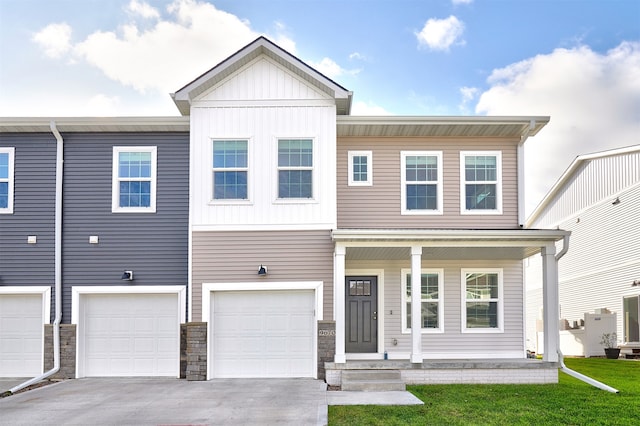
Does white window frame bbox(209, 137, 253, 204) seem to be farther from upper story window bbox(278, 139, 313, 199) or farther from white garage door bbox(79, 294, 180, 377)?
white garage door bbox(79, 294, 180, 377)

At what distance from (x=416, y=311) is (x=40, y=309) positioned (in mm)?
8122

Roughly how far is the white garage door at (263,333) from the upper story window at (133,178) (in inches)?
103

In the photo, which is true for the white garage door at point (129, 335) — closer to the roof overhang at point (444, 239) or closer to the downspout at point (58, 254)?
the downspout at point (58, 254)

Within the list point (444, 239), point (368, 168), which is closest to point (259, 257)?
point (368, 168)

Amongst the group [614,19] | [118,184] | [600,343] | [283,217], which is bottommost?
[600,343]

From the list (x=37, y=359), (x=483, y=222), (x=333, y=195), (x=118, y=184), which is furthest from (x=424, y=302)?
(x=37, y=359)

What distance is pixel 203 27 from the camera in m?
14.9

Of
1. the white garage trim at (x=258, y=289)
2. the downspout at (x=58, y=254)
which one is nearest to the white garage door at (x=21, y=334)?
the downspout at (x=58, y=254)

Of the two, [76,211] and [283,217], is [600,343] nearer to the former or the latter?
[283,217]

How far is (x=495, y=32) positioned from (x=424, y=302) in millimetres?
7984

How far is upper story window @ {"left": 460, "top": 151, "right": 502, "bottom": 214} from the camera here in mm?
12562

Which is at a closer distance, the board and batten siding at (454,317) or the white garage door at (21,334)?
the white garage door at (21,334)

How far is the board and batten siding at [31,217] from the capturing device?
12.1m

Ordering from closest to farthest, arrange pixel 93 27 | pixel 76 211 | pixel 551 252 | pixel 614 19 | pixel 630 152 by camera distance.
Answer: pixel 551 252 < pixel 76 211 < pixel 93 27 < pixel 614 19 < pixel 630 152
